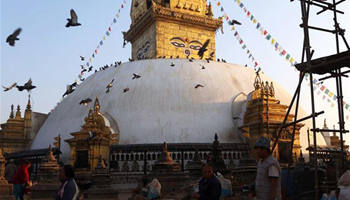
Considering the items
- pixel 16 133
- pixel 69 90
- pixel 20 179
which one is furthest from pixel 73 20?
pixel 16 133

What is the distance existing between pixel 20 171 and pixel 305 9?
826cm

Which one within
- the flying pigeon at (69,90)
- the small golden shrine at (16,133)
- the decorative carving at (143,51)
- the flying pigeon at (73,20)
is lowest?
the small golden shrine at (16,133)

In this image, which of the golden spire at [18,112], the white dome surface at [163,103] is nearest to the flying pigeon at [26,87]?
the white dome surface at [163,103]

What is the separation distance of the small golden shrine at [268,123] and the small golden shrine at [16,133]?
13.5 m

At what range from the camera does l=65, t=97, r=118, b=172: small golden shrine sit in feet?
61.8

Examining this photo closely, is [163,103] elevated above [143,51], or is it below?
below

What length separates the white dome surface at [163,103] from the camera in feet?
65.8

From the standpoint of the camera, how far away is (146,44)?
36406mm

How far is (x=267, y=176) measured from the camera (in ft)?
17.3

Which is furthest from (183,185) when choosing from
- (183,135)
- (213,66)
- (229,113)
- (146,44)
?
(146,44)

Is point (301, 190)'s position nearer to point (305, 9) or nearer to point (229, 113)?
point (305, 9)

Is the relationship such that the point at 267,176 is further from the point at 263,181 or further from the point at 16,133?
the point at 16,133

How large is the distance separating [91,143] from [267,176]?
14563 mm

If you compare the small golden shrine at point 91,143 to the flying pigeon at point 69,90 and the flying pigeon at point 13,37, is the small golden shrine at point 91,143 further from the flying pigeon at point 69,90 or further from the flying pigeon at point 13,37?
the flying pigeon at point 69,90
